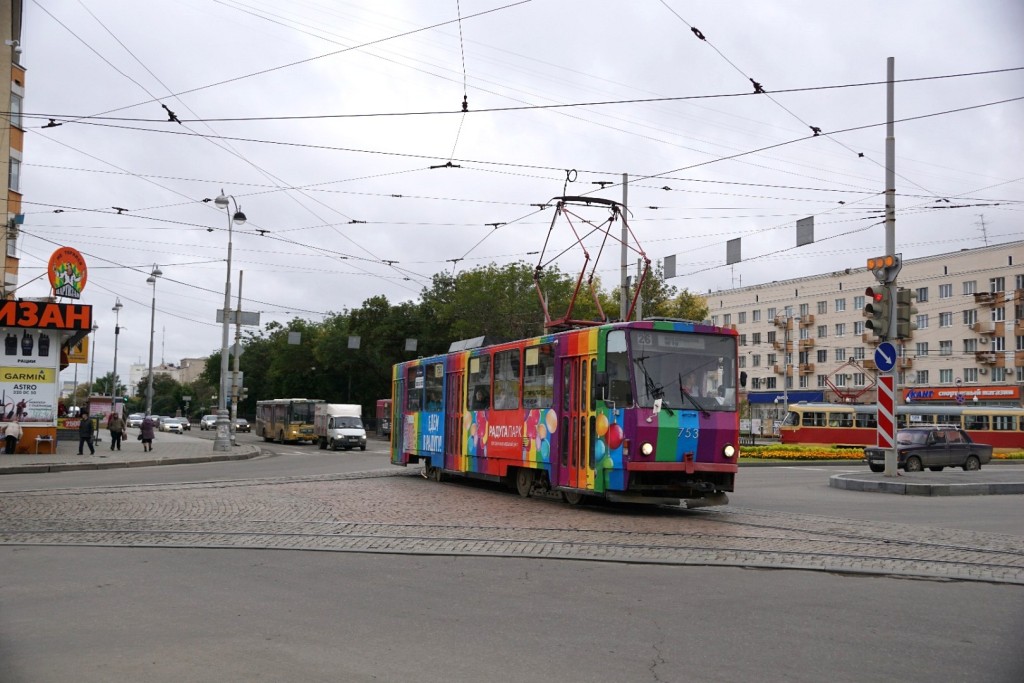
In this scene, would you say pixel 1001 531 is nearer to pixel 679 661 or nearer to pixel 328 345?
pixel 679 661

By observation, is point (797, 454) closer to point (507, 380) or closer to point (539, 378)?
point (507, 380)

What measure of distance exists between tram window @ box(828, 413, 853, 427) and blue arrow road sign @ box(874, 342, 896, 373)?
31.7m

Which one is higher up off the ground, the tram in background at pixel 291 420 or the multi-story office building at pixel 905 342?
the multi-story office building at pixel 905 342

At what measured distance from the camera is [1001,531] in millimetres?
13484

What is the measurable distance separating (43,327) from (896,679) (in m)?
32.7

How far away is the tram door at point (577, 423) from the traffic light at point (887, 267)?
29.1 ft

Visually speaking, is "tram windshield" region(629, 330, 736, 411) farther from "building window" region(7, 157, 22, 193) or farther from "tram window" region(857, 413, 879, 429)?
"tram window" region(857, 413, 879, 429)

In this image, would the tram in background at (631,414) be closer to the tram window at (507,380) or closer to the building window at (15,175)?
the tram window at (507,380)

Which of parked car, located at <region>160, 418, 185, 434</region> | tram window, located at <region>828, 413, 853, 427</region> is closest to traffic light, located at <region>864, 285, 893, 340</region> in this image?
tram window, located at <region>828, 413, 853, 427</region>

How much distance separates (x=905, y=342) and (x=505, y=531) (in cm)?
5610

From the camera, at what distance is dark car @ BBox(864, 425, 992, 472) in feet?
101

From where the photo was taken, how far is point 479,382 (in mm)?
20359

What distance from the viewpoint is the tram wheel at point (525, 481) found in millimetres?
18391

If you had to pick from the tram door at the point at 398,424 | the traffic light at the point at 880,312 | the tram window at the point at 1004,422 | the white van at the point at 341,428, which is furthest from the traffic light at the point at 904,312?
the white van at the point at 341,428
